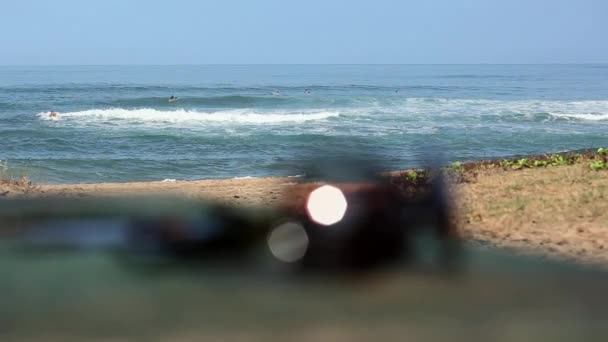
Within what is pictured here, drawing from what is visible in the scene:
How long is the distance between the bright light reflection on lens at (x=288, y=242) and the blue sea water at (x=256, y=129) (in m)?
2.59

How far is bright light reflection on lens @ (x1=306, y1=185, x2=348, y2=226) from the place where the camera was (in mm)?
5543

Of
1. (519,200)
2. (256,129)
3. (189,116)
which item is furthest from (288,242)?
(189,116)

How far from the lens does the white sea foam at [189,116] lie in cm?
2878

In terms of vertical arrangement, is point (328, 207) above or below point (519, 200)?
above

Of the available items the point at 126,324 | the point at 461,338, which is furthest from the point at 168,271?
the point at 461,338

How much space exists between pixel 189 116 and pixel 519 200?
23534mm

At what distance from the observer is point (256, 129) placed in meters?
25.6

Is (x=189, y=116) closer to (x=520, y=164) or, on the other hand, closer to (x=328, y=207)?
(x=520, y=164)

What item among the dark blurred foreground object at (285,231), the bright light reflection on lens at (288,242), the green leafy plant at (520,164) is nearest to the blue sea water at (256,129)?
the green leafy plant at (520,164)

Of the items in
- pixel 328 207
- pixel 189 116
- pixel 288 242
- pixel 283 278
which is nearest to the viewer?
pixel 283 278

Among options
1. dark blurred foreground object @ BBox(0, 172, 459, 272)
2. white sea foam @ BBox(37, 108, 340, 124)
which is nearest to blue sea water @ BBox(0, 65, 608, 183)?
white sea foam @ BBox(37, 108, 340, 124)

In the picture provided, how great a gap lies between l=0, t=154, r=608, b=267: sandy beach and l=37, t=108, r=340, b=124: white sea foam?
1717cm

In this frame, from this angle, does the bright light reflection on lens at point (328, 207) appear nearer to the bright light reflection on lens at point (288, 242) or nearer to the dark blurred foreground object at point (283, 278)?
the dark blurred foreground object at point (283, 278)

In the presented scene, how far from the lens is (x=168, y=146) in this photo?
68.3 ft
